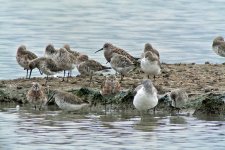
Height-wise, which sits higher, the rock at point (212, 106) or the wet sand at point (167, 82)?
the wet sand at point (167, 82)

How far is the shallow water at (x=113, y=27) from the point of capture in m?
26.4

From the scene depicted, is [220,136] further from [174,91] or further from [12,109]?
[12,109]

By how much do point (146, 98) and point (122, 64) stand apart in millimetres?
3133

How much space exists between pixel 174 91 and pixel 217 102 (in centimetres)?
78

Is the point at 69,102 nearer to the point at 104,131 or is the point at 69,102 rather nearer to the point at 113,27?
the point at 104,131

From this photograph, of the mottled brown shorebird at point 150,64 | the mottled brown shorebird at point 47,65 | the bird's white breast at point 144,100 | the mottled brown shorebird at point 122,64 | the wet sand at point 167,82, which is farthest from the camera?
the mottled brown shorebird at point 47,65

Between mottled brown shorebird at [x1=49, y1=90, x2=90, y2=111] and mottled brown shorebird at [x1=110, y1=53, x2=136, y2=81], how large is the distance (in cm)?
219

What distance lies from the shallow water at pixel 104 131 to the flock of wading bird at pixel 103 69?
0.86 ft

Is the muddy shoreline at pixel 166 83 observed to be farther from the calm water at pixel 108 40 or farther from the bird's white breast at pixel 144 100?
the bird's white breast at pixel 144 100

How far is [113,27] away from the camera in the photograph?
102ft

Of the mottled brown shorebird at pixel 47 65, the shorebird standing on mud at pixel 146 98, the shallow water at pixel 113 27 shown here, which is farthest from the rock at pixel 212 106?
the shallow water at pixel 113 27

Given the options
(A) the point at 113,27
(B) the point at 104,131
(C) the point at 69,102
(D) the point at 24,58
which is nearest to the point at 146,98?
(B) the point at 104,131

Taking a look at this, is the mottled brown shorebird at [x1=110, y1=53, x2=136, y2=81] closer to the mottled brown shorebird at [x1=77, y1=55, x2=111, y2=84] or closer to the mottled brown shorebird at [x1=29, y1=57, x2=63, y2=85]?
the mottled brown shorebird at [x1=77, y1=55, x2=111, y2=84]

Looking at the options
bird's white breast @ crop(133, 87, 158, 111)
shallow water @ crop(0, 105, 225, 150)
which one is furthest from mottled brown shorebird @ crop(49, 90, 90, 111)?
bird's white breast @ crop(133, 87, 158, 111)
